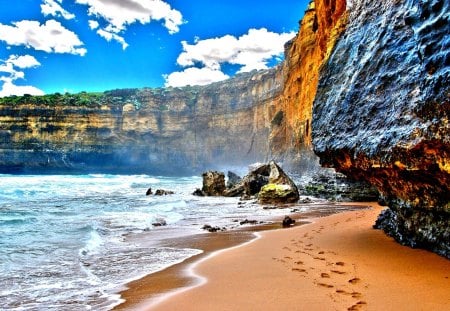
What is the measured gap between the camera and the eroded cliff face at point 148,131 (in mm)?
63781

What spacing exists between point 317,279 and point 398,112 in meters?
1.84

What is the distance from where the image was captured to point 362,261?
14.1 ft

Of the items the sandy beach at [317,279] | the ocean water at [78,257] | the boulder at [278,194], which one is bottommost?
the ocean water at [78,257]

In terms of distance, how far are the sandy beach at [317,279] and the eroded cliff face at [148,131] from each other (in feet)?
176

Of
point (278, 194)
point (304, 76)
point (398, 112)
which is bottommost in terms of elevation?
point (278, 194)

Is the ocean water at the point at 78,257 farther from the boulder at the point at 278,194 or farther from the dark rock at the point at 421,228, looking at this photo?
the boulder at the point at 278,194

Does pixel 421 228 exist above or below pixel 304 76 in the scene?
below

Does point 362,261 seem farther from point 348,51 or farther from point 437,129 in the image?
point 348,51

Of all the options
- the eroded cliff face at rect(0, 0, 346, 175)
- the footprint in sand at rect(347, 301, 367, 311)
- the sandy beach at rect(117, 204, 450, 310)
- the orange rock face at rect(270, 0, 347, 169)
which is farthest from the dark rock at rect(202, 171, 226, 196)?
the eroded cliff face at rect(0, 0, 346, 175)

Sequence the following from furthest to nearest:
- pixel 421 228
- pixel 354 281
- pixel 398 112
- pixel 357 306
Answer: pixel 421 228 → pixel 398 112 → pixel 354 281 → pixel 357 306

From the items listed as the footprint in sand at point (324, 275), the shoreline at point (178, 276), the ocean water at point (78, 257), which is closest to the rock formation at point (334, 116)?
the footprint in sand at point (324, 275)

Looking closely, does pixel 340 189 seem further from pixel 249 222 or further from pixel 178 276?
pixel 178 276

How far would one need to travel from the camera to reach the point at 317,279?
3.68m

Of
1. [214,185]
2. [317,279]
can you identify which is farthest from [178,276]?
[214,185]
